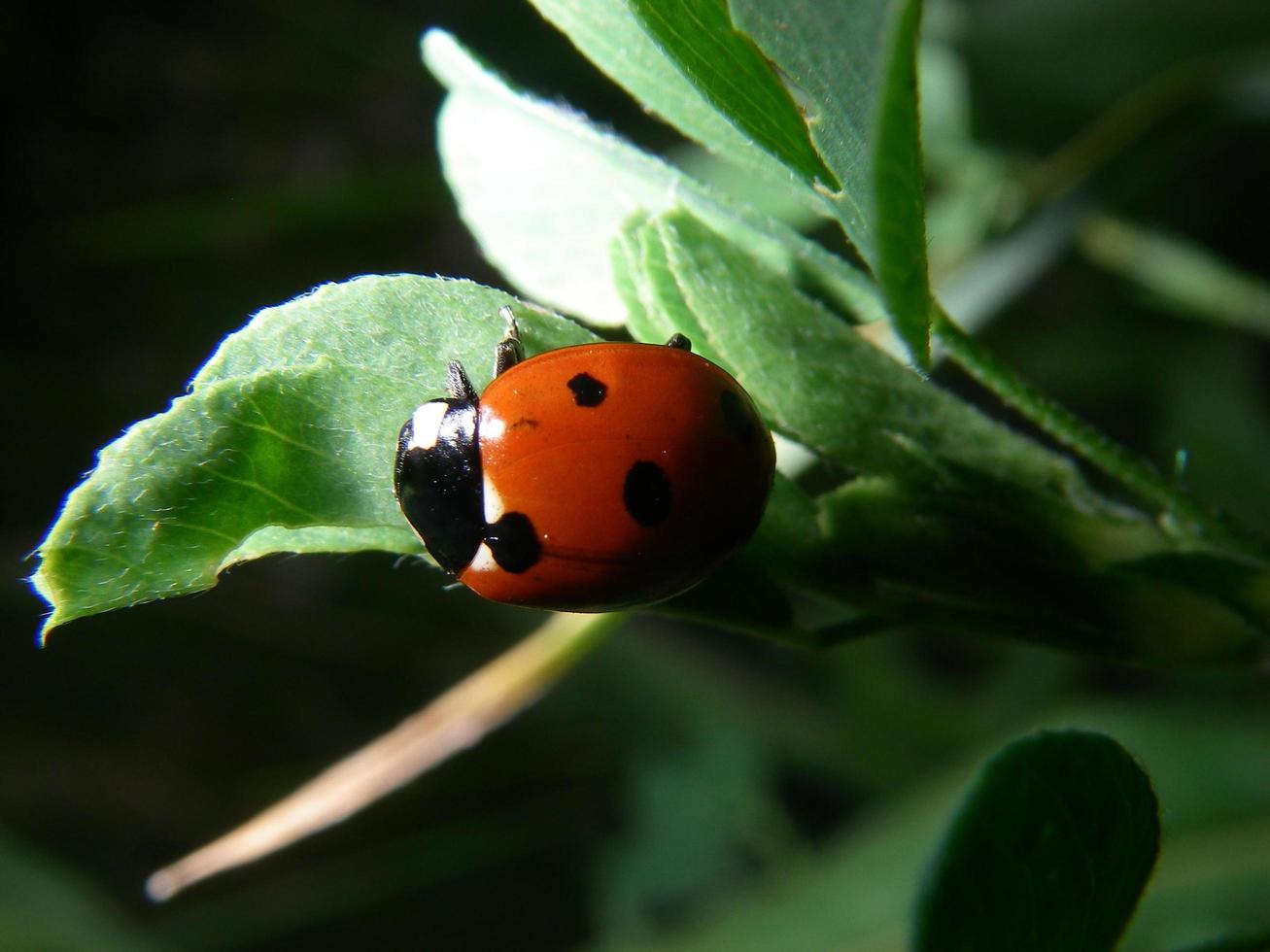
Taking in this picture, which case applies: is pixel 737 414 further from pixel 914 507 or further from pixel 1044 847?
pixel 1044 847

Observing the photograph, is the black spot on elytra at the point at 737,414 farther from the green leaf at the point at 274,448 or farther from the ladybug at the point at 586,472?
the green leaf at the point at 274,448

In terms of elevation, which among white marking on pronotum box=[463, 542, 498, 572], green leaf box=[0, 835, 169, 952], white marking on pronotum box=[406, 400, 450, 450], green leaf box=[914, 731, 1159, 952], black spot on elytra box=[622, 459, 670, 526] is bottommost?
green leaf box=[0, 835, 169, 952]

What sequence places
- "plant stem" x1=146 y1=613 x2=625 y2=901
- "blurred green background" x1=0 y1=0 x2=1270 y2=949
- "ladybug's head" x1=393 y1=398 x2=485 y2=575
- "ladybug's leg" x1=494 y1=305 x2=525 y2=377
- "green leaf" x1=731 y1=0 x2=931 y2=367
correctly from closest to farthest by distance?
"green leaf" x1=731 y1=0 x2=931 y2=367 < "ladybug's leg" x1=494 y1=305 x2=525 y2=377 < "ladybug's head" x1=393 y1=398 x2=485 y2=575 < "plant stem" x1=146 y1=613 x2=625 y2=901 < "blurred green background" x1=0 y1=0 x2=1270 y2=949

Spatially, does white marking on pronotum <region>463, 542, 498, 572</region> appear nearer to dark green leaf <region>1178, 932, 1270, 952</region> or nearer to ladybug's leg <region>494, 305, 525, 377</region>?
ladybug's leg <region>494, 305, 525, 377</region>

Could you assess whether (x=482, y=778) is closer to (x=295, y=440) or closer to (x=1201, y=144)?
(x=1201, y=144)

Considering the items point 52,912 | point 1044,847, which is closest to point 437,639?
point 52,912

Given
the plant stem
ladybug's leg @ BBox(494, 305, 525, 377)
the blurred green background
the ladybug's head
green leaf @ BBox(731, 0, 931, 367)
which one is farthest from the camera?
the blurred green background

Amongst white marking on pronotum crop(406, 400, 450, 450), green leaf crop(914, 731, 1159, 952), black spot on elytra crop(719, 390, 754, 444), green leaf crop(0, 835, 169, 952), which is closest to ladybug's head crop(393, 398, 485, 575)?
white marking on pronotum crop(406, 400, 450, 450)

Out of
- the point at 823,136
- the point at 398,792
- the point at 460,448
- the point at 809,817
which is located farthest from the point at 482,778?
the point at 823,136

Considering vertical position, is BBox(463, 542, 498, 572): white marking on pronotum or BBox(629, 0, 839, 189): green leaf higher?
BBox(629, 0, 839, 189): green leaf
